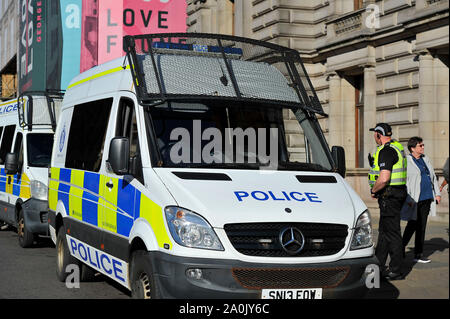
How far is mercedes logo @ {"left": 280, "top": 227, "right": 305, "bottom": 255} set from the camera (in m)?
5.38

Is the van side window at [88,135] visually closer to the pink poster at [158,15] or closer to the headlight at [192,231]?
the headlight at [192,231]

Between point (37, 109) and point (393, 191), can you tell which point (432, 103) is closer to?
point (393, 191)

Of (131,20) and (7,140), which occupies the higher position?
(131,20)

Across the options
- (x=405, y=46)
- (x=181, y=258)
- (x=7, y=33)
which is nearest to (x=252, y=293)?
(x=181, y=258)

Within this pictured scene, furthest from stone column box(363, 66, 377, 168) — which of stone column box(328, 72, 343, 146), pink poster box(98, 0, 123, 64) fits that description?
pink poster box(98, 0, 123, 64)

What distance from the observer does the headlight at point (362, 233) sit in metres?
5.71

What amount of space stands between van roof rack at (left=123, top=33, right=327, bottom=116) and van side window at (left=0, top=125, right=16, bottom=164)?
274 inches

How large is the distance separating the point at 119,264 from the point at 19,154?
6.68 meters

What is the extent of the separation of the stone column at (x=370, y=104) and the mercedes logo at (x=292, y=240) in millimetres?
13888

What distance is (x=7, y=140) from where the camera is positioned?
13.5 m

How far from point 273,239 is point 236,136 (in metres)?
1.44

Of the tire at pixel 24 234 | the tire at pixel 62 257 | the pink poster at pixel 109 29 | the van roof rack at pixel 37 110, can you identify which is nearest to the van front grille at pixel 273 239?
the tire at pixel 62 257

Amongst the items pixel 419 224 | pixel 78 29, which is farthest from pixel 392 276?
pixel 78 29

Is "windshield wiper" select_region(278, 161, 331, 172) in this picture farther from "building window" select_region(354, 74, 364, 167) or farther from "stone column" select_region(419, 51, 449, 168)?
"building window" select_region(354, 74, 364, 167)
